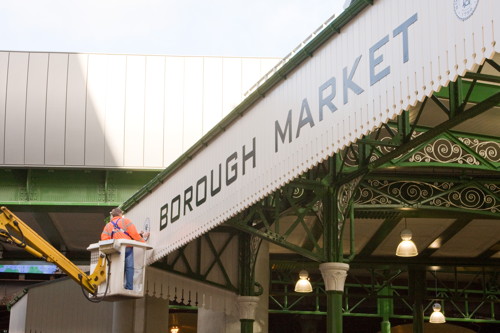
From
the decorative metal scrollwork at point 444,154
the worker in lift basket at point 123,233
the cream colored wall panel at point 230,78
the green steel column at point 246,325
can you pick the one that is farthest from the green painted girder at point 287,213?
the cream colored wall panel at point 230,78

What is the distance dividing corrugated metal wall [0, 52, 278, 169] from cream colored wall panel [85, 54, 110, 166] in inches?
1.4

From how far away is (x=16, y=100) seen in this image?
32.8 metres

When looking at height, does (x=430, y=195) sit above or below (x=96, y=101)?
below

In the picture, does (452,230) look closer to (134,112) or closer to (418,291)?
(418,291)

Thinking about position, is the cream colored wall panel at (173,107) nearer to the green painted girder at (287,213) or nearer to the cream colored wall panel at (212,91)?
the cream colored wall panel at (212,91)

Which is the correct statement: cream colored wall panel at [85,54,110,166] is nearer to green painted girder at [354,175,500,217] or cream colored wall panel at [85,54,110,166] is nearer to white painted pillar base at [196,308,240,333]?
white painted pillar base at [196,308,240,333]

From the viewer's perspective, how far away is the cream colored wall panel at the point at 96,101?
108ft

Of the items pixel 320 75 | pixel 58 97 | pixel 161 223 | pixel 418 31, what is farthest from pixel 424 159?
pixel 58 97

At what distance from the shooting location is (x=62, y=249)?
39.5 meters

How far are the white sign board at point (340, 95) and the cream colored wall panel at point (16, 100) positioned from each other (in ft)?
49.7

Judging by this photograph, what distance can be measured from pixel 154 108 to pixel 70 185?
4127mm

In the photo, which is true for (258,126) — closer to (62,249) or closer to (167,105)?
(167,105)

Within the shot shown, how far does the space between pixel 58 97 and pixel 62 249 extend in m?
9.13

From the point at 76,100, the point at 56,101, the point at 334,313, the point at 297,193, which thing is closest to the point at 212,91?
the point at 76,100
